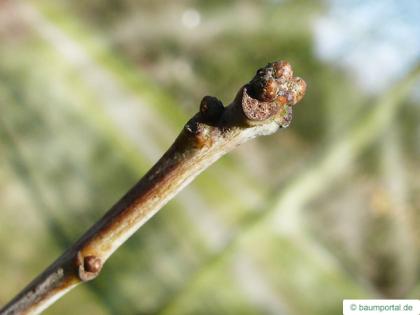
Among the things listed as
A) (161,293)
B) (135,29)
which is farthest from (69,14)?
(161,293)

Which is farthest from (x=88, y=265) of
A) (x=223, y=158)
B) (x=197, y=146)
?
(x=223, y=158)

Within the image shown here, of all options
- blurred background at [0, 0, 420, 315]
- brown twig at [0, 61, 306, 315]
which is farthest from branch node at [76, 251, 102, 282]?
blurred background at [0, 0, 420, 315]

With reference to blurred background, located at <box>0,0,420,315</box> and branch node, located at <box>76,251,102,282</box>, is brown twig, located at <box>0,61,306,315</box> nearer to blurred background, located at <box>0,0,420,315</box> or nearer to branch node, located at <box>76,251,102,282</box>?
branch node, located at <box>76,251,102,282</box>

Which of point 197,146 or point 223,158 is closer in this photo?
point 197,146

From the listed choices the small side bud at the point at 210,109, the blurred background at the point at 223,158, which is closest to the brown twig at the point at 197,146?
the small side bud at the point at 210,109

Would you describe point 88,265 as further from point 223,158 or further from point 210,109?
point 223,158

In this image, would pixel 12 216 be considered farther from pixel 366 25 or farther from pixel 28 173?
pixel 366 25
